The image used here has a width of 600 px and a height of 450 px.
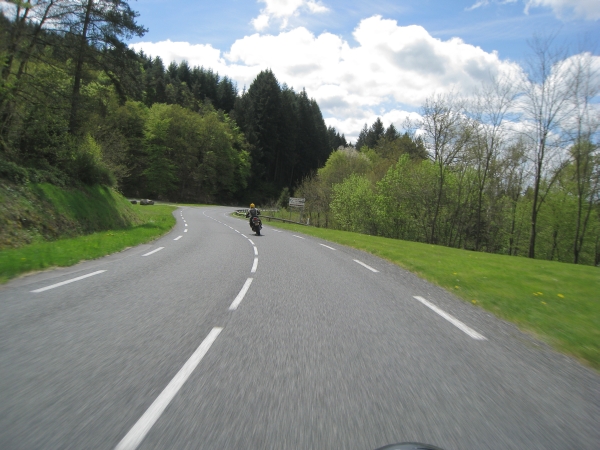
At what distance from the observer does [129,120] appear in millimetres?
66562

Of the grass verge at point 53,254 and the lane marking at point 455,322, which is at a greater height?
the lane marking at point 455,322

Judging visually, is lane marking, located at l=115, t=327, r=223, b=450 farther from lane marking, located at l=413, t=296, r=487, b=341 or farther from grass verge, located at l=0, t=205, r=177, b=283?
grass verge, located at l=0, t=205, r=177, b=283

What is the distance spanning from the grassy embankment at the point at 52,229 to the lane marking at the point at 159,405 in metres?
6.29

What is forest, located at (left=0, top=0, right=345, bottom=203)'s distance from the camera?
1794 cm

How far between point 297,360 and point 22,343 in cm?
317

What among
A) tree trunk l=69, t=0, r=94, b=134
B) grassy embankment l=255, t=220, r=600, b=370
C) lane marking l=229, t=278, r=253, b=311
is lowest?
lane marking l=229, t=278, r=253, b=311

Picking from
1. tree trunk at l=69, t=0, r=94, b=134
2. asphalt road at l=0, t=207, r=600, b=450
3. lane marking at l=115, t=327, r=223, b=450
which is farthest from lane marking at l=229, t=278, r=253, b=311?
tree trunk at l=69, t=0, r=94, b=134

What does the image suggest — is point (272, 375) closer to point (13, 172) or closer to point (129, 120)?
point (13, 172)

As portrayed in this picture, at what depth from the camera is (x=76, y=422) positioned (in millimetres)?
2814

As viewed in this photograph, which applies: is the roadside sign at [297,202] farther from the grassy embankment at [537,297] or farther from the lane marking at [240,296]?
the lane marking at [240,296]

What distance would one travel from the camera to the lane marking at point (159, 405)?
2.61m

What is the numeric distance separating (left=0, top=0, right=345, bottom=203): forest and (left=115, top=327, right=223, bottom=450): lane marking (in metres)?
16.0

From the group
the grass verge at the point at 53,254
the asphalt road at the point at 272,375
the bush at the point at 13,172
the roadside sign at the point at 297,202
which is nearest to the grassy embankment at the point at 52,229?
the grass verge at the point at 53,254

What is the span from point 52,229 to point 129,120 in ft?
187
